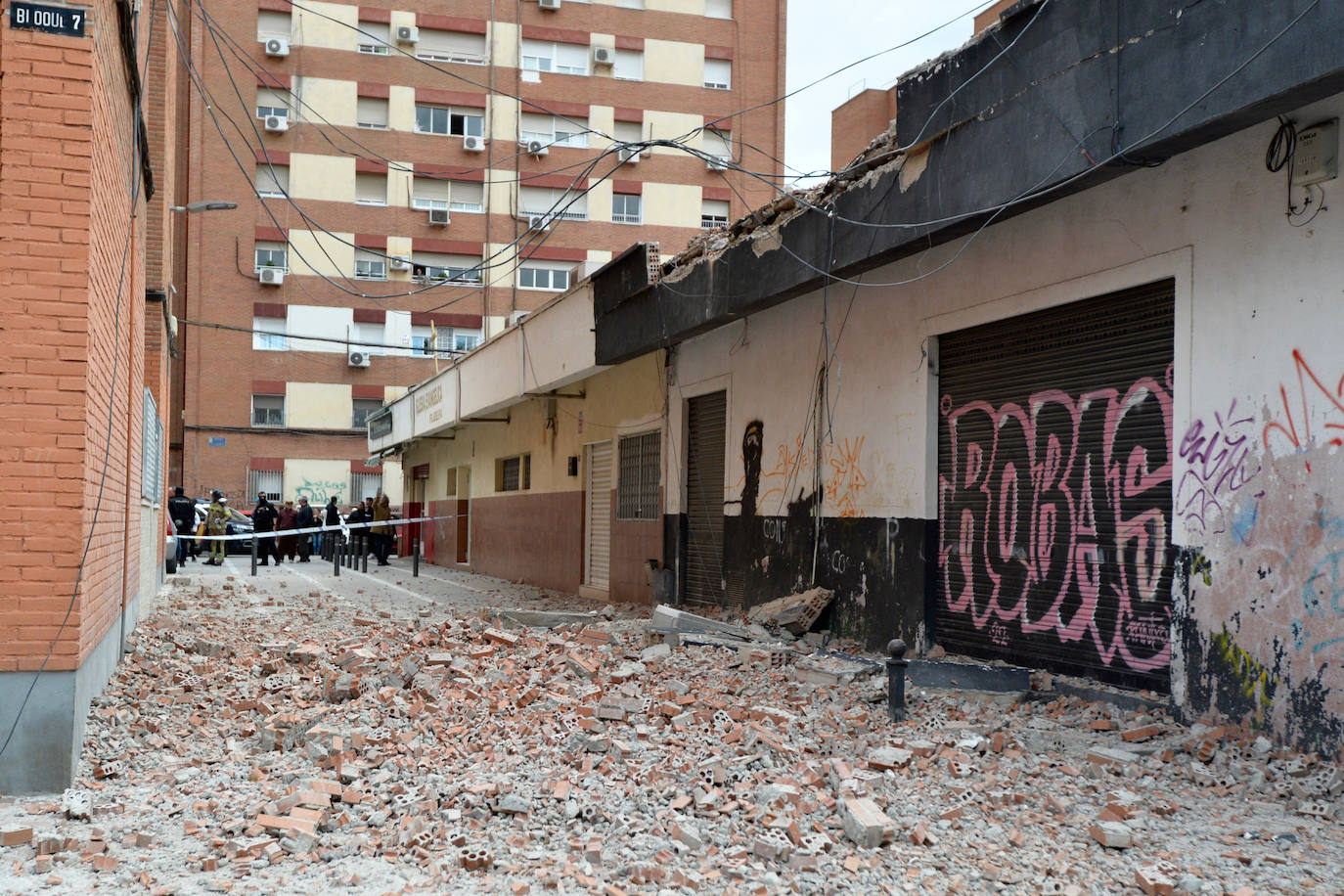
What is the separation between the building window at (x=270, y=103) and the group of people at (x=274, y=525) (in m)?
16.1

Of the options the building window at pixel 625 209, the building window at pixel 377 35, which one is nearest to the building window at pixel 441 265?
the building window at pixel 625 209

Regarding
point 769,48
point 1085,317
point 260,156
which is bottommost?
point 1085,317

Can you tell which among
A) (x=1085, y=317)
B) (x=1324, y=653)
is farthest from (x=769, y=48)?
(x=1324, y=653)

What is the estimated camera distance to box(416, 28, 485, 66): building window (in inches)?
1636

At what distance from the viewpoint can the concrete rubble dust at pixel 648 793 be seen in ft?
15.9

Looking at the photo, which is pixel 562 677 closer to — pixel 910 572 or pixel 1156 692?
pixel 910 572

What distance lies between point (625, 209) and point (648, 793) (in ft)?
129

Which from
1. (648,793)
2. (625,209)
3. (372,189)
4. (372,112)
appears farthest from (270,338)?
(648,793)

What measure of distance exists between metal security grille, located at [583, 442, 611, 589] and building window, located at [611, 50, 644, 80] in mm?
27382

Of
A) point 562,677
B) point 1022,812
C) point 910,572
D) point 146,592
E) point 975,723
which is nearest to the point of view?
point 1022,812

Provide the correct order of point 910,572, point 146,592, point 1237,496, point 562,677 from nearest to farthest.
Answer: point 1237,496, point 562,677, point 910,572, point 146,592

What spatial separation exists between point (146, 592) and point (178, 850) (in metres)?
10.7

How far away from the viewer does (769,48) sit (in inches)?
1752

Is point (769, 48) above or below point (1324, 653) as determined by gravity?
above
